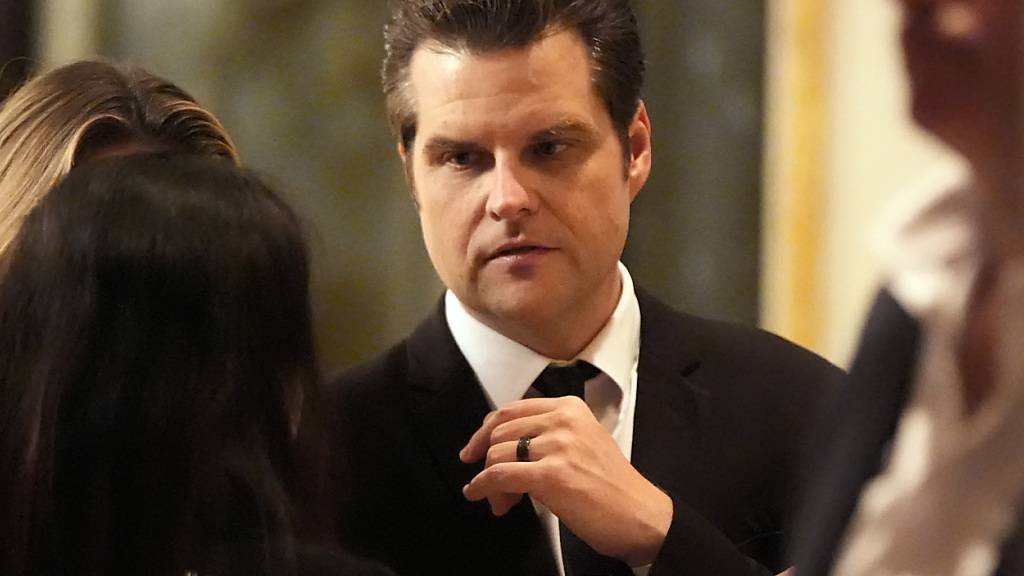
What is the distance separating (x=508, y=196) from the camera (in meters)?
1.18

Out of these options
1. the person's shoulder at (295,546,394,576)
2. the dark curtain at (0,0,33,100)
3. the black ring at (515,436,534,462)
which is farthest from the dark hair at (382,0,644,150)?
the dark curtain at (0,0,33,100)

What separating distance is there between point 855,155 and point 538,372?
531 millimetres

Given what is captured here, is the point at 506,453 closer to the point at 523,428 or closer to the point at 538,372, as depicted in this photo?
the point at 523,428

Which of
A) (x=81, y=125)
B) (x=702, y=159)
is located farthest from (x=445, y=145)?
(x=702, y=159)

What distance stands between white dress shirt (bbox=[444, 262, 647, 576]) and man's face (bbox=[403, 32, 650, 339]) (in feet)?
0.08

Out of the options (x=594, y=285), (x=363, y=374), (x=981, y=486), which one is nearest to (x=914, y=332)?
(x=981, y=486)

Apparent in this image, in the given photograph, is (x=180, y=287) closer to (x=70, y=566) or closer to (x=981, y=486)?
(x=70, y=566)

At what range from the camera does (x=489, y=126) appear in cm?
118

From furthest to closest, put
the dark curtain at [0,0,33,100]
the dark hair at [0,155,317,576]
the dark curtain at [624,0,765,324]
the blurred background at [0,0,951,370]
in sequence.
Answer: the dark curtain at [0,0,33,100] → the dark curtain at [624,0,765,324] → the dark hair at [0,155,317,576] → the blurred background at [0,0,951,370]

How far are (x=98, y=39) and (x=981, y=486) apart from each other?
243 cm

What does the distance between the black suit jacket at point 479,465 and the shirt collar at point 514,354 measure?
0.01 meters

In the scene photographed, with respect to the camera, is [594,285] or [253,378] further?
[594,285]

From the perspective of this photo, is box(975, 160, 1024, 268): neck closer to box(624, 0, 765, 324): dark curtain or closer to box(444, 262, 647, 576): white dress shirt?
box(444, 262, 647, 576): white dress shirt

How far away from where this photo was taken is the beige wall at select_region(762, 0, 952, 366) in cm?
66
